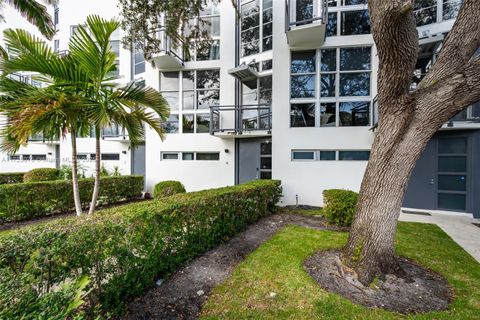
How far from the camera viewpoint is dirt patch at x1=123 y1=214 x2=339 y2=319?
275 cm

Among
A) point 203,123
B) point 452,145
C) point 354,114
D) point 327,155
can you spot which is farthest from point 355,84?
point 203,123

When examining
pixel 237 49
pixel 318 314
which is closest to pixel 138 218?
pixel 318 314

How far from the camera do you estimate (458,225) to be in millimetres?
6500

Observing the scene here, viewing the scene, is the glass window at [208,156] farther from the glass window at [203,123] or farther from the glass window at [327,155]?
the glass window at [327,155]

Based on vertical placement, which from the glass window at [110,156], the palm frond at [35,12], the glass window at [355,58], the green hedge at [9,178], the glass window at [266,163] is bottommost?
the green hedge at [9,178]

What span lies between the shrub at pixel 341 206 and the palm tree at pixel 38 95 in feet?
20.5

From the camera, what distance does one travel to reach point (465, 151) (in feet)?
24.5

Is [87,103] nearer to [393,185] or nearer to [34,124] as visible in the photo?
[34,124]

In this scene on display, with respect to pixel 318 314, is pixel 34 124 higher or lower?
higher

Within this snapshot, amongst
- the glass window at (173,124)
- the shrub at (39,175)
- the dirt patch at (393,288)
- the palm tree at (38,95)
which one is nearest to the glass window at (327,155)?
the dirt patch at (393,288)

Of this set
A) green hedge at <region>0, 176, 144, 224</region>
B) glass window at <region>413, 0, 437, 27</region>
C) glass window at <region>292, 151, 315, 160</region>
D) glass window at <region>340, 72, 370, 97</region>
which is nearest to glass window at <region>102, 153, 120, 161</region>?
green hedge at <region>0, 176, 144, 224</region>

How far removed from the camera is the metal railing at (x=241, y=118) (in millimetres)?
9500

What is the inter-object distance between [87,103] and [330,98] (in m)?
7.94

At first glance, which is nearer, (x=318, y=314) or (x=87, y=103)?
(x=318, y=314)
